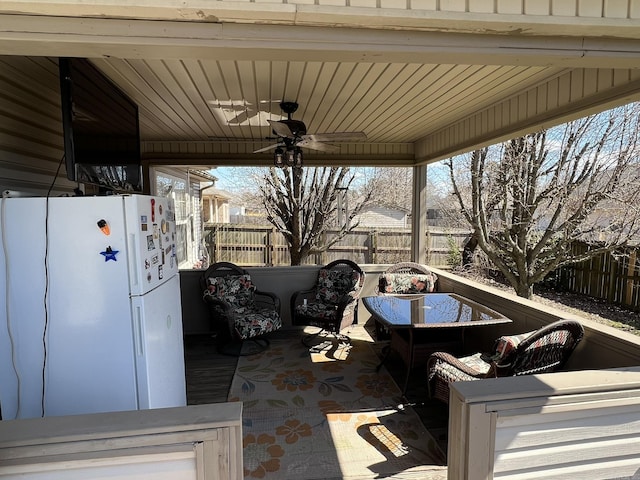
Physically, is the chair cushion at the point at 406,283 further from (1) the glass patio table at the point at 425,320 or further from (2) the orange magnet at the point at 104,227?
(2) the orange magnet at the point at 104,227

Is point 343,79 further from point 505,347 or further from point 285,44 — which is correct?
point 505,347

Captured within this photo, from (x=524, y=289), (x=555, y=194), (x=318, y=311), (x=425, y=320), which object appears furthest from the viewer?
(x=524, y=289)

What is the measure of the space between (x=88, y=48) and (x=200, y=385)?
9.48 ft

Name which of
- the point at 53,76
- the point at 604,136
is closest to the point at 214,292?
the point at 53,76

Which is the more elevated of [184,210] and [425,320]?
[184,210]

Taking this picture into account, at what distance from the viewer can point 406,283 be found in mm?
4516

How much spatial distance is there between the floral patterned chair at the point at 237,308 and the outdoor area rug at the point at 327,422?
1.05ft

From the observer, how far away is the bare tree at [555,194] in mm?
4836

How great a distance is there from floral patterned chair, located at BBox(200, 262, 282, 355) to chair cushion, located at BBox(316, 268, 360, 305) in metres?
0.62

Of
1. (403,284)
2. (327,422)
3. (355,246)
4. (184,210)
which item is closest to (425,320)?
(327,422)

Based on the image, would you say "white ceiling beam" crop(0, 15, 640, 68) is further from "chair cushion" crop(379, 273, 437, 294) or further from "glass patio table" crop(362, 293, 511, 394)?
"chair cushion" crop(379, 273, 437, 294)

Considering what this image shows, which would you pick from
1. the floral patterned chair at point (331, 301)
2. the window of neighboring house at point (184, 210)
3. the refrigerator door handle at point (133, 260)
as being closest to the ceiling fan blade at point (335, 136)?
the floral patterned chair at point (331, 301)

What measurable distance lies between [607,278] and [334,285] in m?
5.34

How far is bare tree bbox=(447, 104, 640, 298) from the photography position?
15.9ft
